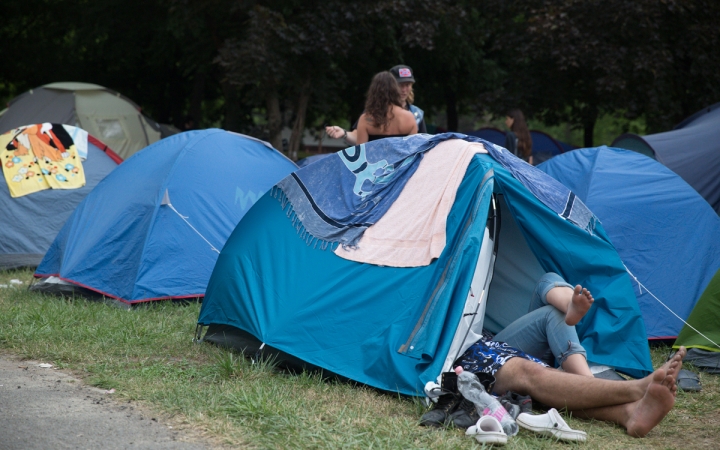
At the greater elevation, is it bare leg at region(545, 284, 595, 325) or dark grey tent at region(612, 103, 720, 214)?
dark grey tent at region(612, 103, 720, 214)

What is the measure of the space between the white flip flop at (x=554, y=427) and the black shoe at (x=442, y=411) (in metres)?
0.36

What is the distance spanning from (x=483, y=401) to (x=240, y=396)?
1215mm

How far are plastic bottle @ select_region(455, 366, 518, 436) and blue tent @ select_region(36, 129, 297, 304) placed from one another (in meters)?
3.32

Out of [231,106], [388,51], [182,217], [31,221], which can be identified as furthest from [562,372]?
[231,106]

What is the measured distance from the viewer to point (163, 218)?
6.25 metres

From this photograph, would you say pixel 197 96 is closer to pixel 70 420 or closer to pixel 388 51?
pixel 388 51

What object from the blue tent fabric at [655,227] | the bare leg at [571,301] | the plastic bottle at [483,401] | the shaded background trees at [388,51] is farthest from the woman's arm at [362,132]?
the shaded background trees at [388,51]

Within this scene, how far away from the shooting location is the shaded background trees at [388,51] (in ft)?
40.1

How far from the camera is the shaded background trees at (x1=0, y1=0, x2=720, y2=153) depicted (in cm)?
1223

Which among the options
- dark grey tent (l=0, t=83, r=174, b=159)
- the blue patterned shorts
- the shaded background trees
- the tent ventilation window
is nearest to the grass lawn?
the blue patterned shorts

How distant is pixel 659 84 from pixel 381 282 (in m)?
10.1

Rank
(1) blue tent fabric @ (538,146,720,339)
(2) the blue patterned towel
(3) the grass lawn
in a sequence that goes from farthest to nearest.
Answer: (1) blue tent fabric @ (538,146,720,339) → (2) the blue patterned towel → (3) the grass lawn

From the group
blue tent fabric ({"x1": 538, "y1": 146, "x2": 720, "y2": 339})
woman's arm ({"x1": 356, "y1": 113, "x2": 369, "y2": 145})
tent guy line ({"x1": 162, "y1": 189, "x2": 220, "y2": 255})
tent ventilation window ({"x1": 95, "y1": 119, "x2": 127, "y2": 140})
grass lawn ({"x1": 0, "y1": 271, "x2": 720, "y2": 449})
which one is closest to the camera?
grass lawn ({"x1": 0, "y1": 271, "x2": 720, "y2": 449})

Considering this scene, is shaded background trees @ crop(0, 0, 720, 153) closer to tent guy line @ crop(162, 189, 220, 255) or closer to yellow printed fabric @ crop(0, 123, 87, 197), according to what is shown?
yellow printed fabric @ crop(0, 123, 87, 197)
